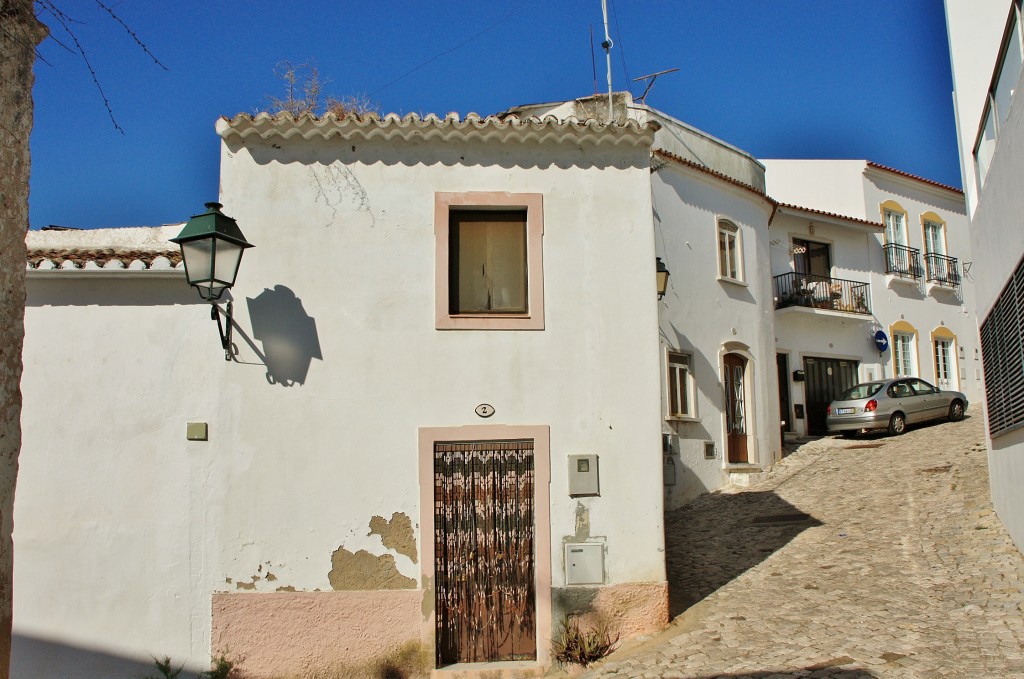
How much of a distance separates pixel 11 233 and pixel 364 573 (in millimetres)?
5614

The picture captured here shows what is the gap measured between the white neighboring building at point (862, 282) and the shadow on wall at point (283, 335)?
15320mm

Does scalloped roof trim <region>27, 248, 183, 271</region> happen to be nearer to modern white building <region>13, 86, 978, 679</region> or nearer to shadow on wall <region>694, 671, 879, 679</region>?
modern white building <region>13, 86, 978, 679</region>

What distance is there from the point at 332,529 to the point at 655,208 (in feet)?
31.8

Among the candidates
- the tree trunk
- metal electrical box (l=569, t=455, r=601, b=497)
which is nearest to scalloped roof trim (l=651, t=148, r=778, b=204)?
metal electrical box (l=569, t=455, r=601, b=497)

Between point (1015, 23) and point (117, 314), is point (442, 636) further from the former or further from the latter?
point (1015, 23)

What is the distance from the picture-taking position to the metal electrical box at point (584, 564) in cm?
855

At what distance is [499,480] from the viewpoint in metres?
8.77

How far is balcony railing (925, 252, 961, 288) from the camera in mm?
25812

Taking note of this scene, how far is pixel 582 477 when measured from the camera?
8688mm

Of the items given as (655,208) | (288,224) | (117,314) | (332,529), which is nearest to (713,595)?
(332,529)

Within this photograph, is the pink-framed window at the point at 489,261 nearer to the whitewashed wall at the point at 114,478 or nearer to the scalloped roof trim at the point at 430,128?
the scalloped roof trim at the point at 430,128

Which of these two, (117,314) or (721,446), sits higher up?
(117,314)

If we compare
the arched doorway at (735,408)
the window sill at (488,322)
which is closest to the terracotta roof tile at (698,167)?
the arched doorway at (735,408)

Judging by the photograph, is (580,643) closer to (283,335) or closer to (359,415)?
(359,415)
